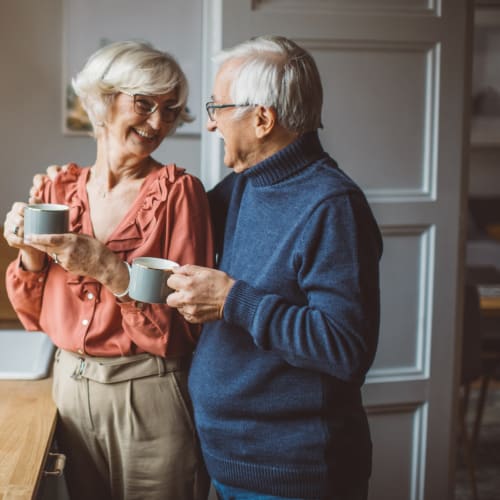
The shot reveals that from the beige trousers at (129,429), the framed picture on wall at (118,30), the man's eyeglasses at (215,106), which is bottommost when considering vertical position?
the beige trousers at (129,429)

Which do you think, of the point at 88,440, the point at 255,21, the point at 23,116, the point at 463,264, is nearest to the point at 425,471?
the point at 463,264

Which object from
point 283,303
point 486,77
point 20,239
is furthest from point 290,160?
point 486,77

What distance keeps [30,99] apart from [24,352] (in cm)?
118

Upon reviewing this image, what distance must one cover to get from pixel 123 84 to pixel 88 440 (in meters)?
0.74

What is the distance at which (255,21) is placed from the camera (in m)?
1.82

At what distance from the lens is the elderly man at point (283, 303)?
46.9 inches

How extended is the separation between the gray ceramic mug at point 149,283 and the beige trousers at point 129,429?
0.82 feet

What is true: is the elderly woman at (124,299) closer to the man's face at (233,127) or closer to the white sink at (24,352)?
the man's face at (233,127)

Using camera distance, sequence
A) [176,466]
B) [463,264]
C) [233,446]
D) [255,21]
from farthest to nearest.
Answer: [463,264]
[255,21]
[176,466]
[233,446]

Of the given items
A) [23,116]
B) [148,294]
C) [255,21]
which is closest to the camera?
[148,294]

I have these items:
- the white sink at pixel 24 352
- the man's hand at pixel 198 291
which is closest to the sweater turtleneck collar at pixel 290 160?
the man's hand at pixel 198 291

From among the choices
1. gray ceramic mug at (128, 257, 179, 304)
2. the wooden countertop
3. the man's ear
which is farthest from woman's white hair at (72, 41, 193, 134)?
the wooden countertop

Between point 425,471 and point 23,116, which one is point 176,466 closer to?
point 425,471

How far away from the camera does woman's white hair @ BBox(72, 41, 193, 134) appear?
1.40 metres
